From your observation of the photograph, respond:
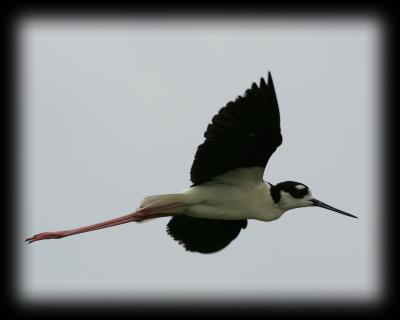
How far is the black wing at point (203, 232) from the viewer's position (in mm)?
10062

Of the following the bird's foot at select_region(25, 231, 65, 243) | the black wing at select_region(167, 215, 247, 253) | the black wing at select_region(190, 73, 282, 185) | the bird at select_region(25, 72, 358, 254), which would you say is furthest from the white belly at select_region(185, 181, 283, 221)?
the bird's foot at select_region(25, 231, 65, 243)

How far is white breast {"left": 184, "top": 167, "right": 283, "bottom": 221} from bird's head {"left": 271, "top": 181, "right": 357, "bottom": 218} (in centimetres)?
10

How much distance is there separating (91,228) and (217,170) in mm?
1576

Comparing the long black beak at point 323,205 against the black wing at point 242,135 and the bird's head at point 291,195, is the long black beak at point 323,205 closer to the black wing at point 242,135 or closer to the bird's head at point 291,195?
the bird's head at point 291,195

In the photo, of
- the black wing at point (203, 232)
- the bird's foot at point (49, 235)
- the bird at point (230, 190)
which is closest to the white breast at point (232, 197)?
the bird at point (230, 190)

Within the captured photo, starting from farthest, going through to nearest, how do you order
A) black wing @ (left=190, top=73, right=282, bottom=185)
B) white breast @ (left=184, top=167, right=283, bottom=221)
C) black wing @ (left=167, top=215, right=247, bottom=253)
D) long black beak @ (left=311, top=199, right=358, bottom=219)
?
black wing @ (left=167, top=215, right=247, bottom=253) < long black beak @ (left=311, top=199, right=358, bottom=219) < white breast @ (left=184, top=167, right=283, bottom=221) < black wing @ (left=190, top=73, right=282, bottom=185)

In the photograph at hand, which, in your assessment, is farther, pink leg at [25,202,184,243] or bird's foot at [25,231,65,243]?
bird's foot at [25,231,65,243]

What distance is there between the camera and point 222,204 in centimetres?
947

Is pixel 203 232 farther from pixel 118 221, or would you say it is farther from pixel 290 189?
pixel 290 189

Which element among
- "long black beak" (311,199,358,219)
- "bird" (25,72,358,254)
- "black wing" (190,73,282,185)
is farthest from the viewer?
"long black beak" (311,199,358,219)

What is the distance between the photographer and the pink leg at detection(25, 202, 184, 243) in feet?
31.5

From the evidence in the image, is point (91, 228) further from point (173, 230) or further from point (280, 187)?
point (280, 187)

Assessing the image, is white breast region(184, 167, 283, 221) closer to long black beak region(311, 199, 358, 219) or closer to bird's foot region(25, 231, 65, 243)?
long black beak region(311, 199, 358, 219)

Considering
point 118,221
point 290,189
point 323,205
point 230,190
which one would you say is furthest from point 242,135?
point 118,221
